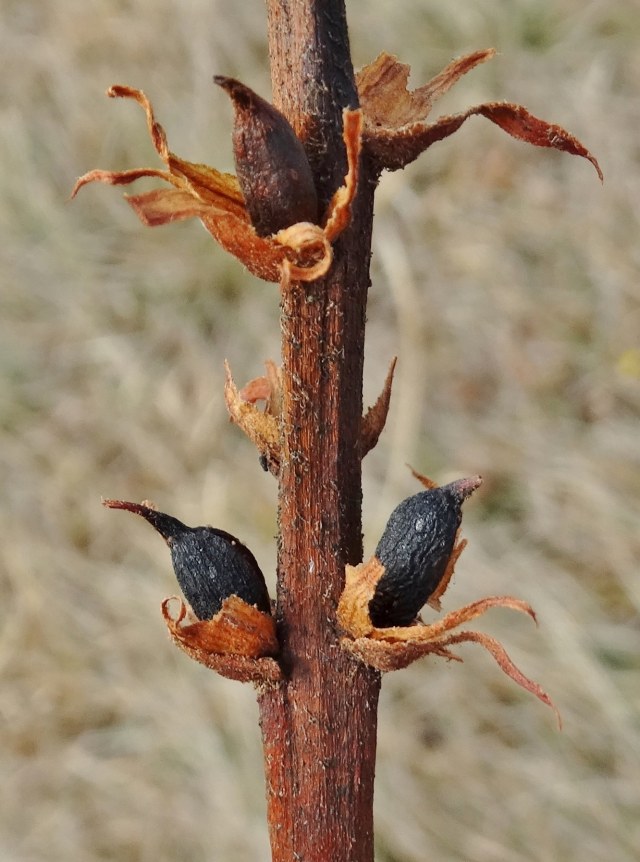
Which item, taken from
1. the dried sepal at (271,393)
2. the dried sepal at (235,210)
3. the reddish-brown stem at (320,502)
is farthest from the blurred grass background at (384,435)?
the dried sepal at (235,210)

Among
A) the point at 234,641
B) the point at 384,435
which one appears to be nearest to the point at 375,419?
the point at 234,641

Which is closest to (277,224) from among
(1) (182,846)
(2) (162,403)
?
(1) (182,846)

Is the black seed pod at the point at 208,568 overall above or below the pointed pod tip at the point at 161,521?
below

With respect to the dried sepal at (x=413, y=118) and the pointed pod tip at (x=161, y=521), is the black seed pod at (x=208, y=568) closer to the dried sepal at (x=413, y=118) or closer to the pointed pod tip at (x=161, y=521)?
the pointed pod tip at (x=161, y=521)

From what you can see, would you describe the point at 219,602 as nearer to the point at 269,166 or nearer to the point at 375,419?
the point at 375,419

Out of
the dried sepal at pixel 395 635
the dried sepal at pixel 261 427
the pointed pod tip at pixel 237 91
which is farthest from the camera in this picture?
the dried sepal at pixel 261 427

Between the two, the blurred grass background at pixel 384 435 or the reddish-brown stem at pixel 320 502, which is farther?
the blurred grass background at pixel 384 435

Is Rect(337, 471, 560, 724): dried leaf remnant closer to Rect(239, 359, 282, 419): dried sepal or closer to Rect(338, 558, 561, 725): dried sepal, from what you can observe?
Rect(338, 558, 561, 725): dried sepal
